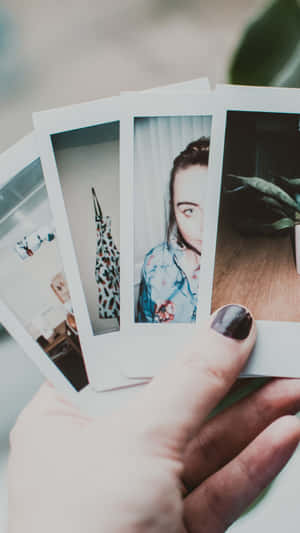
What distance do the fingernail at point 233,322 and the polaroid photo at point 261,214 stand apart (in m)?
0.06

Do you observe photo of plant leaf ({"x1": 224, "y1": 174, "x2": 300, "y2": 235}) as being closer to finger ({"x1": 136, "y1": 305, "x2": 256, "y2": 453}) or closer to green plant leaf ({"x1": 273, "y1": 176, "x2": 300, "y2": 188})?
green plant leaf ({"x1": 273, "y1": 176, "x2": 300, "y2": 188})

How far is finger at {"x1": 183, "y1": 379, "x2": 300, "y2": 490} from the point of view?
644mm

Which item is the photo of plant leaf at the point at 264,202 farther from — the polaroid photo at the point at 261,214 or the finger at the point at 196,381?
the finger at the point at 196,381

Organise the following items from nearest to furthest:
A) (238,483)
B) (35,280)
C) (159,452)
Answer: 1. (159,452)
2. (238,483)
3. (35,280)

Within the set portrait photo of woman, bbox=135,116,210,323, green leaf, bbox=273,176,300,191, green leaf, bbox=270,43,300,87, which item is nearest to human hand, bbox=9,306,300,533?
portrait photo of woman, bbox=135,116,210,323

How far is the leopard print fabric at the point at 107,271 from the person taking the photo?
2.18 feet

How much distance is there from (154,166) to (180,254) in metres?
0.14

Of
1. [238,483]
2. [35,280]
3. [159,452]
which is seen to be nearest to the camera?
[159,452]

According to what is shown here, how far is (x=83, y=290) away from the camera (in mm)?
679

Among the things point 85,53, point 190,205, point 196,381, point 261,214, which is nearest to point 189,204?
point 190,205

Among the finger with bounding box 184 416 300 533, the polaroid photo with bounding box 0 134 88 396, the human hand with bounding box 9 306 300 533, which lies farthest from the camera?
the polaroid photo with bounding box 0 134 88 396

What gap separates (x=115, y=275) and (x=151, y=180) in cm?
16

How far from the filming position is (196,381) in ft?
1.65

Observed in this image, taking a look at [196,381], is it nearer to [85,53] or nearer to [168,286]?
[168,286]
